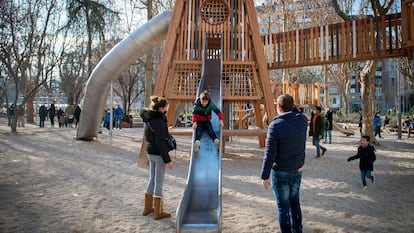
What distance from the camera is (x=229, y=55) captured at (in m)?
10.0

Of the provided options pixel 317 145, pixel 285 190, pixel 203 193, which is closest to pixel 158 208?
pixel 203 193

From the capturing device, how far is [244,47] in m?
10.2

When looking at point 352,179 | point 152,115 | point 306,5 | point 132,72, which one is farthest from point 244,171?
point 132,72

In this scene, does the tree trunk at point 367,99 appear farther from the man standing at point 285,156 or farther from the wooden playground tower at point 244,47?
the man standing at point 285,156

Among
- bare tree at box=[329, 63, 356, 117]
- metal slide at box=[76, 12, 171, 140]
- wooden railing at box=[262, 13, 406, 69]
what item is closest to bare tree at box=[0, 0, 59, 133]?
metal slide at box=[76, 12, 171, 140]

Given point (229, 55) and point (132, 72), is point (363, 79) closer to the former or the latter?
point (229, 55)

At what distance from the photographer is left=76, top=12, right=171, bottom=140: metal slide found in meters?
11.3

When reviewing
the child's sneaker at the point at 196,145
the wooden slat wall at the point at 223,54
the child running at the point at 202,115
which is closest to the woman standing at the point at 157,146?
the child's sneaker at the point at 196,145

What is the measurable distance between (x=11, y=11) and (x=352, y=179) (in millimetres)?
15970

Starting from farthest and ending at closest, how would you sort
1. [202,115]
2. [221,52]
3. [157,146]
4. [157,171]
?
[221,52] < [202,115] < [157,171] < [157,146]

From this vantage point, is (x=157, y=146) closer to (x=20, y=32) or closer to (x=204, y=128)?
(x=204, y=128)

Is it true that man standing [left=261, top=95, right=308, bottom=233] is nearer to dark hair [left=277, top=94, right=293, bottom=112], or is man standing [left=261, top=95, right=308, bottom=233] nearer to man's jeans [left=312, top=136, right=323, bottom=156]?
dark hair [left=277, top=94, right=293, bottom=112]

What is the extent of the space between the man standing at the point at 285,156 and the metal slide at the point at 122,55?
8523 millimetres

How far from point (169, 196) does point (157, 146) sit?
173 cm
